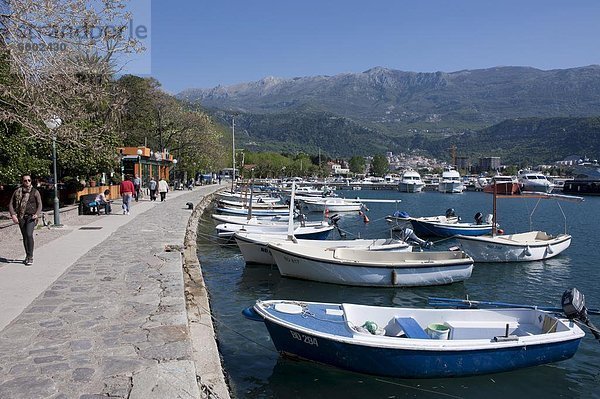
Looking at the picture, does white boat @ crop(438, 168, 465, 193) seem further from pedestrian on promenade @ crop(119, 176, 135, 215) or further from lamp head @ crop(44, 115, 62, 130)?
lamp head @ crop(44, 115, 62, 130)

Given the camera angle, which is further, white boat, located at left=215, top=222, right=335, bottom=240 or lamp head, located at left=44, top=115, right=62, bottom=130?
white boat, located at left=215, top=222, right=335, bottom=240

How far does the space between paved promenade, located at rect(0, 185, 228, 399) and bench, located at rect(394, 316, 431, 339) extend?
3.34 metres

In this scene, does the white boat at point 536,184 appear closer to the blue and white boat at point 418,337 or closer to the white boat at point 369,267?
the white boat at point 369,267

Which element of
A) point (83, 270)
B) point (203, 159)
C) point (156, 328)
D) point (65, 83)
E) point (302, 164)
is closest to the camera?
point (156, 328)

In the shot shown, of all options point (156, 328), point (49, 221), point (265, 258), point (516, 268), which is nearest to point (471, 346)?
point (156, 328)

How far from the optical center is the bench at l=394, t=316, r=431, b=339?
8797 mm

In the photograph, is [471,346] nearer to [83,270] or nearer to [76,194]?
[83,270]

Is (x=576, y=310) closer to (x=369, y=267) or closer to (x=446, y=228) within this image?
(x=369, y=267)

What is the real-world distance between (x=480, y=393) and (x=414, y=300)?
6125 mm

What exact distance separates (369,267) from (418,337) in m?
6.49

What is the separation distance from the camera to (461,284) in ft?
55.5

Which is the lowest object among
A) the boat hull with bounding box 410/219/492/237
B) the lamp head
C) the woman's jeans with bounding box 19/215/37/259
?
the boat hull with bounding box 410/219/492/237

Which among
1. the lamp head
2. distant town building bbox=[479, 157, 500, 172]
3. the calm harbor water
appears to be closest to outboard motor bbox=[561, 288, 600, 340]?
the calm harbor water

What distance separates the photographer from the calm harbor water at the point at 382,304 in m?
8.62
